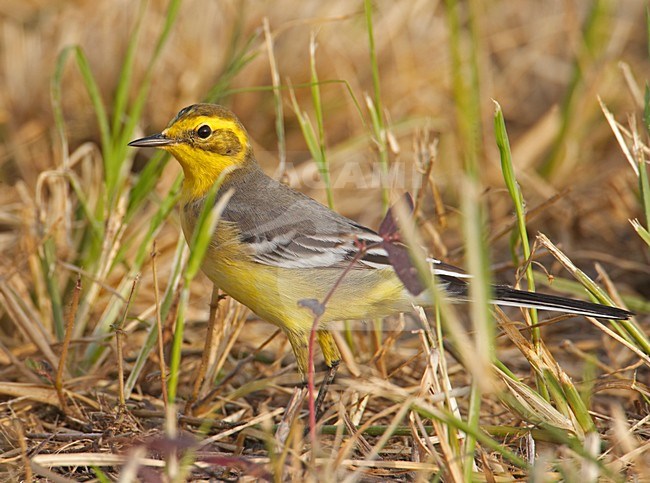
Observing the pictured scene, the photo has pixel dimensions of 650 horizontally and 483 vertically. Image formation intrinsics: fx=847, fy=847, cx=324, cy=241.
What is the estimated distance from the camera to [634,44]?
712cm

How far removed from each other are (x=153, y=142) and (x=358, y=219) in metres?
2.24

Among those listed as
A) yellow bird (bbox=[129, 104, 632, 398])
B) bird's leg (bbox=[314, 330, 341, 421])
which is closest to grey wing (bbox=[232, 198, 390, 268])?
yellow bird (bbox=[129, 104, 632, 398])

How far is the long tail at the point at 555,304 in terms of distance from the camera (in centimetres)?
288

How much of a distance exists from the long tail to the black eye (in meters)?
1.44

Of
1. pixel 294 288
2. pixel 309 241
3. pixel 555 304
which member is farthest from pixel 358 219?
pixel 555 304

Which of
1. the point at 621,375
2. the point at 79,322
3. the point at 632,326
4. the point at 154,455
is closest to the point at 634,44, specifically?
the point at 621,375

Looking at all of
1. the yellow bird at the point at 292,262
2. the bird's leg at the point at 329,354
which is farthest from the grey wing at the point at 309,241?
the bird's leg at the point at 329,354

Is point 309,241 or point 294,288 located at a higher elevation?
point 309,241

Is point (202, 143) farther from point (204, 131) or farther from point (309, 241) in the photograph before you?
point (309, 241)

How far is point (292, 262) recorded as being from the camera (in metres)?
3.34

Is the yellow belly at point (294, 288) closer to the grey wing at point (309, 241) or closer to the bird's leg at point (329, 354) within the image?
the grey wing at point (309, 241)

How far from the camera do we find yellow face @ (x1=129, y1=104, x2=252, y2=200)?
3.61 meters

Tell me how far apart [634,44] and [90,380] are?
558cm

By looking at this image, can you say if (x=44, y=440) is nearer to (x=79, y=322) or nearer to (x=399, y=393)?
(x=79, y=322)
